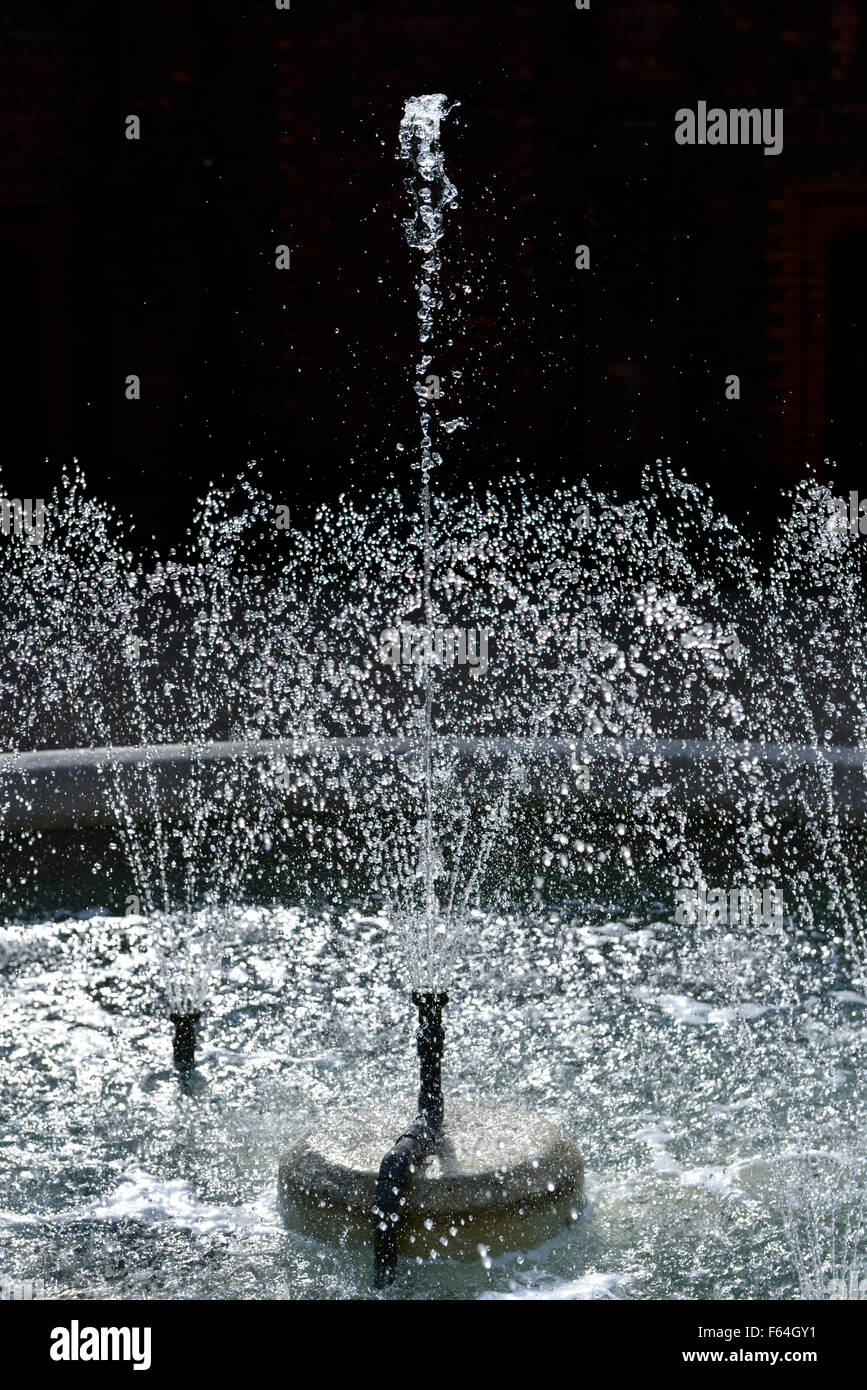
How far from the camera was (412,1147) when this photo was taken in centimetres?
309

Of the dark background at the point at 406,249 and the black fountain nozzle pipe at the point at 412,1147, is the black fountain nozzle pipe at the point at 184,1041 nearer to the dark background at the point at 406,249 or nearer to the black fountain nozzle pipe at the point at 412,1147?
the black fountain nozzle pipe at the point at 412,1147

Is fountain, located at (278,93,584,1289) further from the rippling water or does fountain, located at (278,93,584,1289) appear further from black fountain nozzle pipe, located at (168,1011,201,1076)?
black fountain nozzle pipe, located at (168,1011,201,1076)

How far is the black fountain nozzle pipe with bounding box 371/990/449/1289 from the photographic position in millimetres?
2959

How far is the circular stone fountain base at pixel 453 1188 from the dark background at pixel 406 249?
747 centimetres

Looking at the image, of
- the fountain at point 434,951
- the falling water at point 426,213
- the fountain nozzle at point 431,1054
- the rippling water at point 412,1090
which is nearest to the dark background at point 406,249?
the falling water at point 426,213

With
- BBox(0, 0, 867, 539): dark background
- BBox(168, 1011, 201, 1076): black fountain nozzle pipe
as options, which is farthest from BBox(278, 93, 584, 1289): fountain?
BBox(0, 0, 867, 539): dark background

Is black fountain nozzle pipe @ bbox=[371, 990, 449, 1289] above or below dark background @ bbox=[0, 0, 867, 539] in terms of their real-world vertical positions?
below

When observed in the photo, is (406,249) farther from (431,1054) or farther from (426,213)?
(431,1054)

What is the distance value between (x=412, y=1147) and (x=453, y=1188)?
0.35ft

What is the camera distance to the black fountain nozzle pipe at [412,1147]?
2959 millimetres

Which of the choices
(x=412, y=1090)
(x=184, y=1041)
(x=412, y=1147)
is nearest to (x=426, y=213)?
(x=184, y=1041)

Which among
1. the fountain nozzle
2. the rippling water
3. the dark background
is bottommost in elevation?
the rippling water

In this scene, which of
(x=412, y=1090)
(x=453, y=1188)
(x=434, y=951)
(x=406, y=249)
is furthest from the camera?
(x=406, y=249)

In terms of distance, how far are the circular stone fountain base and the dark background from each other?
7.47 meters
